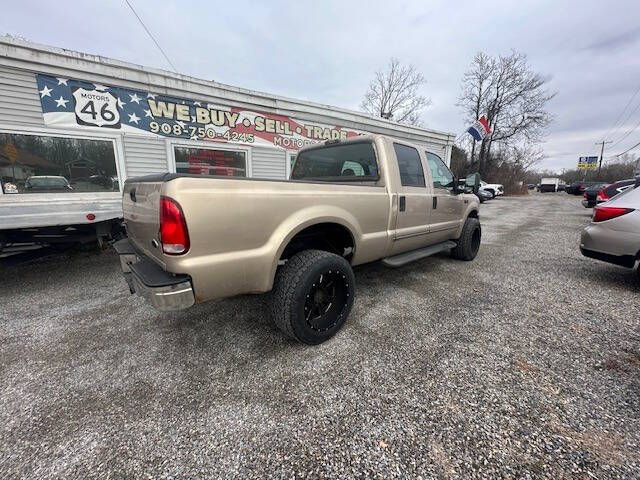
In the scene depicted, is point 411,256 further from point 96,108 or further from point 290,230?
point 96,108

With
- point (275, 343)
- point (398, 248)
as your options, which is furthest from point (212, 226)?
point (398, 248)

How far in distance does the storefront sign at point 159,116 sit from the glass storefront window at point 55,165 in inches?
16.2

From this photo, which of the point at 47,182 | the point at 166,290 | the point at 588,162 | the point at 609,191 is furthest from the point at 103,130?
the point at 588,162

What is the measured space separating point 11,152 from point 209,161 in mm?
3430

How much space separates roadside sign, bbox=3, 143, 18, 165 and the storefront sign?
0.73 metres

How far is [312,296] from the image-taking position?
247 cm

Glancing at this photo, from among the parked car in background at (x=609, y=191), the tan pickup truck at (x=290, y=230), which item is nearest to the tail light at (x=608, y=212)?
the tan pickup truck at (x=290, y=230)

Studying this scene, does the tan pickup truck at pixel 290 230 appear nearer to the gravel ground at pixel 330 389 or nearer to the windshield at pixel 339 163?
the windshield at pixel 339 163

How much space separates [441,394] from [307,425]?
94 cm

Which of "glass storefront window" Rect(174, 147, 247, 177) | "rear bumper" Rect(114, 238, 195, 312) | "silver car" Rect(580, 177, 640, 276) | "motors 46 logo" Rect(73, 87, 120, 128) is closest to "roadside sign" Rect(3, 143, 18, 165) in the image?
"motors 46 logo" Rect(73, 87, 120, 128)

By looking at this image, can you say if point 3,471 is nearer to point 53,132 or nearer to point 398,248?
point 398,248

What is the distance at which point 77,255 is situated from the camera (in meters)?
5.45

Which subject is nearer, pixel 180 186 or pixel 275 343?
pixel 180 186

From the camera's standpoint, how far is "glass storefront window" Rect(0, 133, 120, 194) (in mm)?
5043
